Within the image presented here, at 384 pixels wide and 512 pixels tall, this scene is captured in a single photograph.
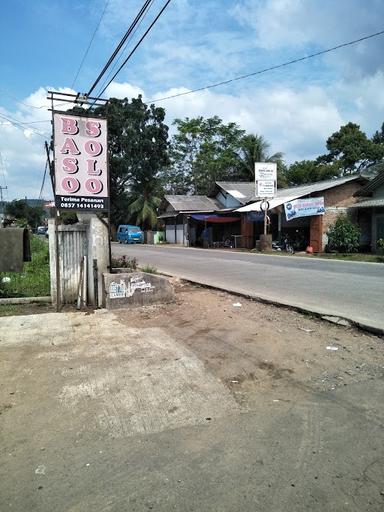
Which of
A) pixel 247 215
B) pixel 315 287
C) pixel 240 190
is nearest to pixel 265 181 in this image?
pixel 247 215

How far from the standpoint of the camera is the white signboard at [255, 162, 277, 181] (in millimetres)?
30516

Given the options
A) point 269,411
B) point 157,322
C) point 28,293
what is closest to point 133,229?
point 28,293

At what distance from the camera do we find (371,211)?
29.3 meters

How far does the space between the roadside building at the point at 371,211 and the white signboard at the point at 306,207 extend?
2.46 m

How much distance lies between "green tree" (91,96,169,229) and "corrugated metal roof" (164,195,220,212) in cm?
725

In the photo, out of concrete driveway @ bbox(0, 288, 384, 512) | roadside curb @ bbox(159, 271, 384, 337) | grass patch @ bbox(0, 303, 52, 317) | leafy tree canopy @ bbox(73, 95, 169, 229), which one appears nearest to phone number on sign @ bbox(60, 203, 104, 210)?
grass patch @ bbox(0, 303, 52, 317)

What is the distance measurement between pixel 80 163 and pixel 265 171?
23.6 metres

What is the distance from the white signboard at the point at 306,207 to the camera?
2808 cm

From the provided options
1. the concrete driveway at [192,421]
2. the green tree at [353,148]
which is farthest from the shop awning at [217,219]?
the concrete driveway at [192,421]

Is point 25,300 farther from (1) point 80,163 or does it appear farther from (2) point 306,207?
(2) point 306,207

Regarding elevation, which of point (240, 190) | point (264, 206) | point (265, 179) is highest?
point (240, 190)

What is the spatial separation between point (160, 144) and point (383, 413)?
1978 inches

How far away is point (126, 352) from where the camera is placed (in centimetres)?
582

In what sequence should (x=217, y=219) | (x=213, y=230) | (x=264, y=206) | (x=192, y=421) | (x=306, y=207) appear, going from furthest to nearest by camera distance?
(x=213, y=230) < (x=217, y=219) < (x=264, y=206) < (x=306, y=207) < (x=192, y=421)
